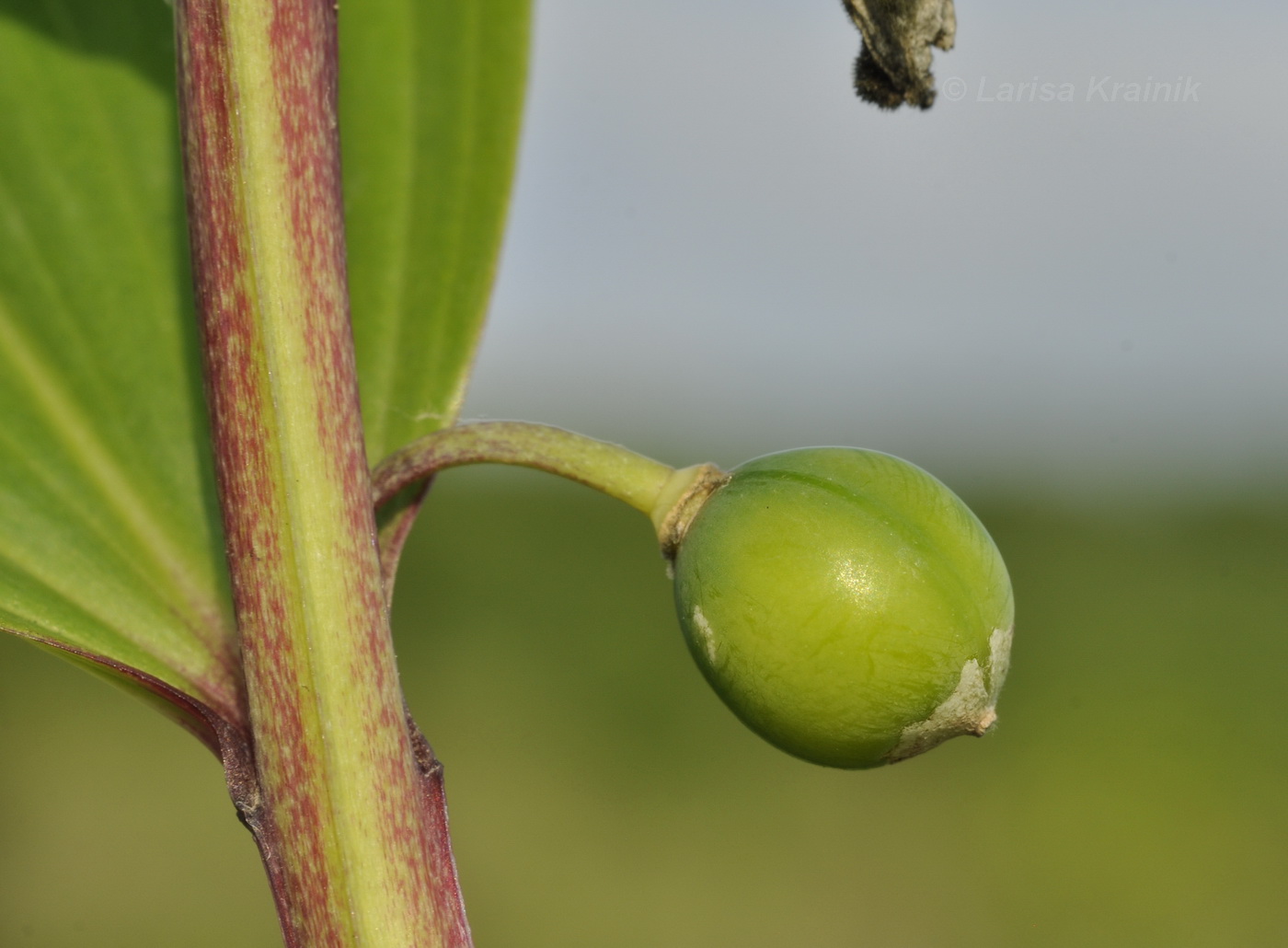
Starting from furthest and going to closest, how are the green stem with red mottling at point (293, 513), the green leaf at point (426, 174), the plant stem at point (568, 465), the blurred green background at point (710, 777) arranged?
the blurred green background at point (710, 777) → the green leaf at point (426, 174) → the plant stem at point (568, 465) → the green stem with red mottling at point (293, 513)

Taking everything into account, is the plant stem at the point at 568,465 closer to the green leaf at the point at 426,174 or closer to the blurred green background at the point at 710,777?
the green leaf at the point at 426,174

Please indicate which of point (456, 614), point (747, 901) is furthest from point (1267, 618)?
point (456, 614)

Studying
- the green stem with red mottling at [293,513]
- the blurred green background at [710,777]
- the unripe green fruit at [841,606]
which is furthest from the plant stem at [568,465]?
the blurred green background at [710,777]

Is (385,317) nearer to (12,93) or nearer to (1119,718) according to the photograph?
(12,93)

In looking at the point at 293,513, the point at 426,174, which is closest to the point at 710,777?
the point at 426,174

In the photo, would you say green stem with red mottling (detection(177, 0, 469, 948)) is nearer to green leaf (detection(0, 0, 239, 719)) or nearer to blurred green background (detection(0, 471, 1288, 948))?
green leaf (detection(0, 0, 239, 719))

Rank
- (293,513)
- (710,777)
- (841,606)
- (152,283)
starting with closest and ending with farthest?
1. (293,513)
2. (841,606)
3. (152,283)
4. (710,777)

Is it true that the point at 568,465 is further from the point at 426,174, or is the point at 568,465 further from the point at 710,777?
the point at 710,777
